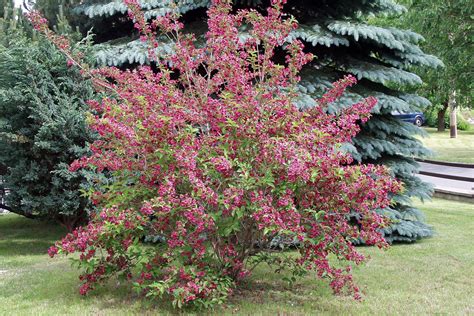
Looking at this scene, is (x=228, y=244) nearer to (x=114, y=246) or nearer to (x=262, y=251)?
(x=262, y=251)

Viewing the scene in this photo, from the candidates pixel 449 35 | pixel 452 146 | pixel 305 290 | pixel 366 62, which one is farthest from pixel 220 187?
pixel 452 146

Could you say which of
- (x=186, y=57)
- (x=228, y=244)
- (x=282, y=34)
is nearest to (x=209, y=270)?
(x=228, y=244)

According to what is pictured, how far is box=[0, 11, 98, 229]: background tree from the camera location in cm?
730

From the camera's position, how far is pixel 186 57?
5.31m

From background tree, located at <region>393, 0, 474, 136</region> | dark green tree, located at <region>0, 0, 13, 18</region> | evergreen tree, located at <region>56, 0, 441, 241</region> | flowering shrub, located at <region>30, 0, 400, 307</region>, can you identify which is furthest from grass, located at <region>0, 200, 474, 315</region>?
background tree, located at <region>393, 0, 474, 136</region>

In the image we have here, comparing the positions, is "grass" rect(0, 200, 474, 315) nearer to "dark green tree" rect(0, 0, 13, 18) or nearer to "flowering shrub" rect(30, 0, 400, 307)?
"flowering shrub" rect(30, 0, 400, 307)

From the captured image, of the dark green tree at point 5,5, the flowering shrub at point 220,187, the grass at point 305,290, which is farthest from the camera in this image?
the dark green tree at point 5,5

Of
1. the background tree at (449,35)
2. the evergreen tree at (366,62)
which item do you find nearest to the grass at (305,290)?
the evergreen tree at (366,62)

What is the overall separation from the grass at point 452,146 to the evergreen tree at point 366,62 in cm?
1344

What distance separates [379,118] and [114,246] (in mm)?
5061

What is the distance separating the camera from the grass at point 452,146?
74.2 ft

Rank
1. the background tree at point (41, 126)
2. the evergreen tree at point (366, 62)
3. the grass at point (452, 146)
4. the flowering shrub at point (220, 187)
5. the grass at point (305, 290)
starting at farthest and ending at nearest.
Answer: the grass at point (452, 146)
the evergreen tree at point (366, 62)
the background tree at point (41, 126)
the grass at point (305, 290)
the flowering shrub at point (220, 187)

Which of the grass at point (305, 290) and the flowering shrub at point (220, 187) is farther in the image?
the grass at point (305, 290)

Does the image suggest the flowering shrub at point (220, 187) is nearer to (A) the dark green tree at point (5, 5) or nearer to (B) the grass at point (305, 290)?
(B) the grass at point (305, 290)
